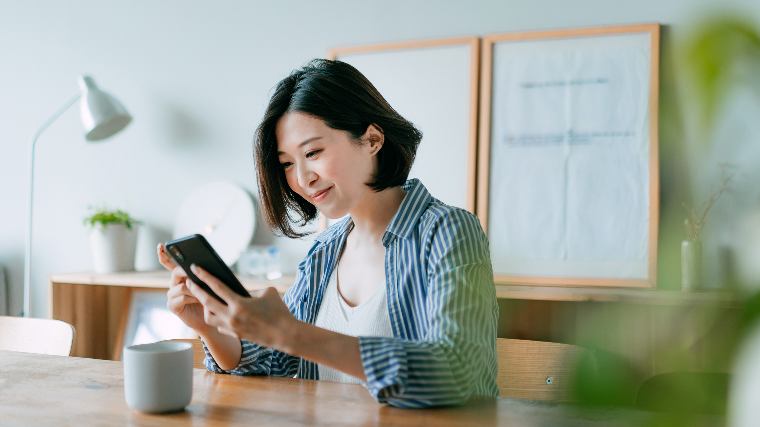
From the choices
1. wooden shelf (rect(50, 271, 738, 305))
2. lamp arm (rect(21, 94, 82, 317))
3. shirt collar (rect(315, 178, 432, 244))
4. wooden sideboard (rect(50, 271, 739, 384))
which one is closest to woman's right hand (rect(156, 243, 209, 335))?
shirt collar (rect(315, 178, 432, 244))

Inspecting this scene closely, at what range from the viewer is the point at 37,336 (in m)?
1.80

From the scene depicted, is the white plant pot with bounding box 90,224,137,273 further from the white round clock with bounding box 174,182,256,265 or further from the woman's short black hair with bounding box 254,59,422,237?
the woman's short black hair with bounding box 254,59,422,237

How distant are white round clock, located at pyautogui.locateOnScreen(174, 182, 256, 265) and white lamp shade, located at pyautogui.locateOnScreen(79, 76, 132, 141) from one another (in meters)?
0.42

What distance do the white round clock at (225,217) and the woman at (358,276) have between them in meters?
1.24

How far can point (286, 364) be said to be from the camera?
1449 mm

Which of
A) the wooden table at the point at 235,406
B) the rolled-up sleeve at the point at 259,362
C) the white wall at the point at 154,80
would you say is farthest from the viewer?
the white wall at the point at 154,80

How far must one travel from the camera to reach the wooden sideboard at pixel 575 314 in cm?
22

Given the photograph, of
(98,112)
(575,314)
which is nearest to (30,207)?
(98,112)

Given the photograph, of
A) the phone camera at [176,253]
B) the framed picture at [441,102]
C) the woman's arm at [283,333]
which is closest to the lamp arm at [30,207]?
the framed picture at [441,102]

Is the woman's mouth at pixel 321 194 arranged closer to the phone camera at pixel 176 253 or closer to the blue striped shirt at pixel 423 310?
the blue striped shirt at pixel 423 310

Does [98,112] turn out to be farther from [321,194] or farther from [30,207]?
[321,194]

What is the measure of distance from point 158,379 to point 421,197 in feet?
2.15

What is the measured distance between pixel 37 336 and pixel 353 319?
0.87 metres

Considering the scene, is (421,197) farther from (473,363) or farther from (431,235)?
(473,363)
